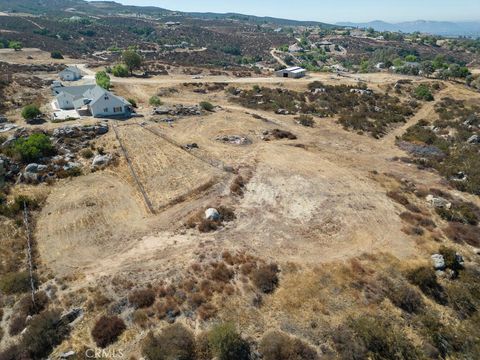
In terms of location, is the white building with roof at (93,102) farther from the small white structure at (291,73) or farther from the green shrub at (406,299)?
the green shrub at (406,299)

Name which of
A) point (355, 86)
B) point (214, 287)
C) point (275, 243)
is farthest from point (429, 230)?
point (355, 86)

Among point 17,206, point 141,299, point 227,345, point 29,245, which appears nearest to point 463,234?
point 227,345

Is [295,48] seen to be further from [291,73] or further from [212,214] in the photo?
[212,214]

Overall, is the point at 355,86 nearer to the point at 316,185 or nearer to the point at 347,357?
the point at 316,185

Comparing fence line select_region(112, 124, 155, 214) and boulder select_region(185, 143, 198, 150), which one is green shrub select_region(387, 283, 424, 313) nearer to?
fence line select_region(112, 124, 155, 214)

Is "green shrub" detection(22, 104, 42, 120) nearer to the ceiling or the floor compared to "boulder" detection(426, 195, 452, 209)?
nearer to the floor

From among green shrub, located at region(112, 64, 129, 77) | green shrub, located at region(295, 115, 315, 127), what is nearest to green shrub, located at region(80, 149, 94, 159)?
green shrub, located at region(295, 115, 315, 127)
